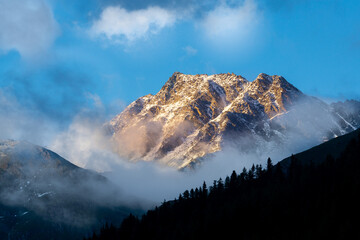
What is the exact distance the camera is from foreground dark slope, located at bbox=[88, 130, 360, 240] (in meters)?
108

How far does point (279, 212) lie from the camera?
5007 inches

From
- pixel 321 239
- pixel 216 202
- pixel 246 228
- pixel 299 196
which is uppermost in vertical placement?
pixel 216 202

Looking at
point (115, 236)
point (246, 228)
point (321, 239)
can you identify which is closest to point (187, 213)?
point (115, 236)

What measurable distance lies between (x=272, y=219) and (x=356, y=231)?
3302cm

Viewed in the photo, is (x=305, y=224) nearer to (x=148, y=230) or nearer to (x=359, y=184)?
(x=359, y=184)

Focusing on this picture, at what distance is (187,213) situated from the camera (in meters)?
192

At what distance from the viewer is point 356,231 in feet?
307

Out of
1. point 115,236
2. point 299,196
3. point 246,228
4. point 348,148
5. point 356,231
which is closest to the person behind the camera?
point 356,231

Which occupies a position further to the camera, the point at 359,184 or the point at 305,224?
the point at 359,184

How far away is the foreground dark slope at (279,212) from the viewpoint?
353 feet

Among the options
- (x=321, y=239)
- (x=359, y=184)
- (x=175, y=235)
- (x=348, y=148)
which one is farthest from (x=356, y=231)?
(x=348, y=148)

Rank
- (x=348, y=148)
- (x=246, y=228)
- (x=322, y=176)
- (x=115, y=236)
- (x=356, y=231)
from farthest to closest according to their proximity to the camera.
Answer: (x=115, y=236) → (x=348, y=148) → (x=322, y=176) → (x=246, y=228) → (x=356, y=231)

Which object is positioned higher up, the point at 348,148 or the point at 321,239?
the point at 348,148

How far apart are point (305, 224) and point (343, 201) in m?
13.2
